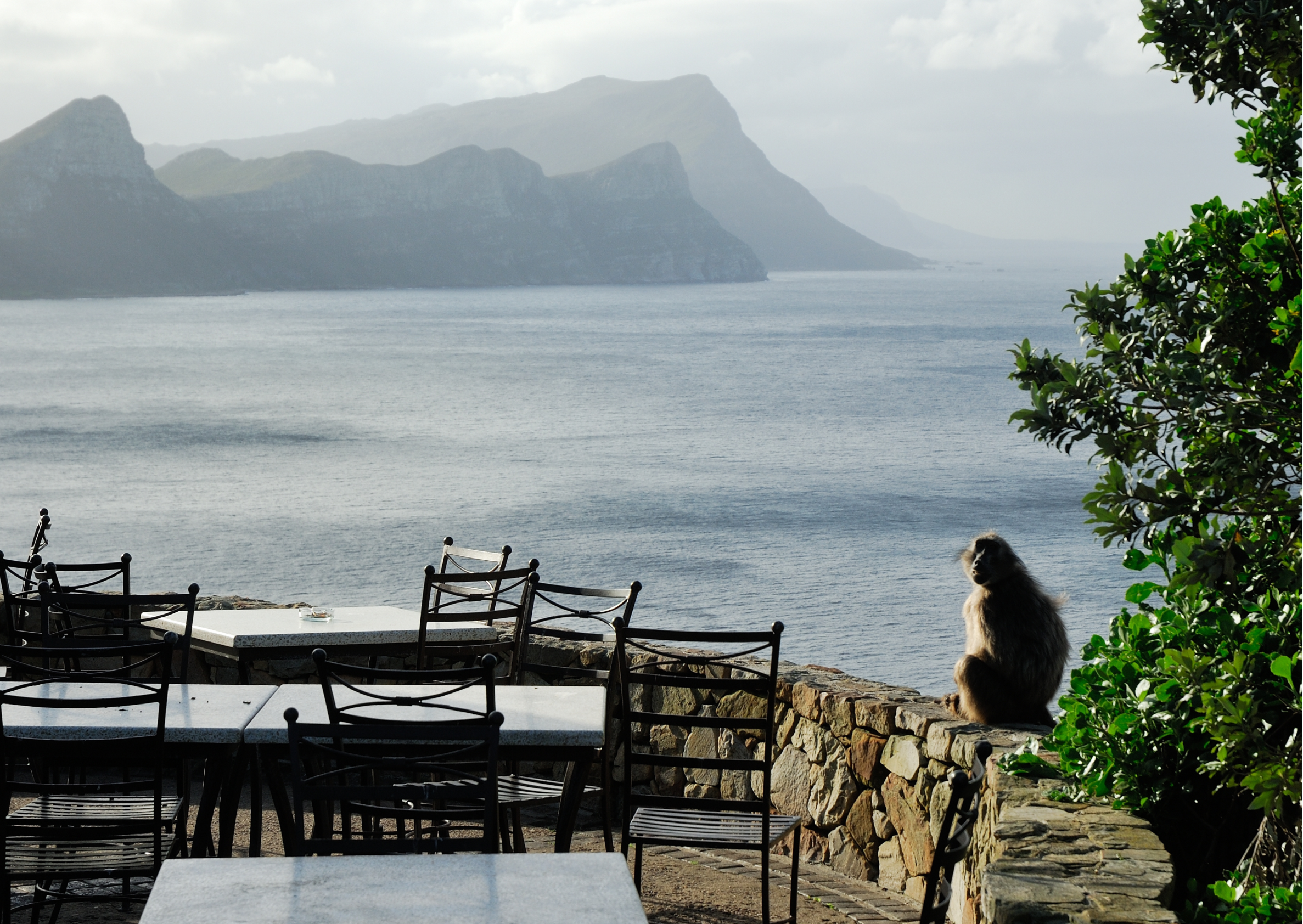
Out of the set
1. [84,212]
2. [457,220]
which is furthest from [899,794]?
[457,220]

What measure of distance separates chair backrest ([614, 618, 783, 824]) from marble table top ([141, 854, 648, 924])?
111cm

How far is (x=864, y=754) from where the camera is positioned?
5359mm

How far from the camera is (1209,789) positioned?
3881mm

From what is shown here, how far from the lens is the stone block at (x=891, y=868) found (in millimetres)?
5160

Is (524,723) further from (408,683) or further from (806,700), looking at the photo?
(806,700)

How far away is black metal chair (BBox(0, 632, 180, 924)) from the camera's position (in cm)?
381

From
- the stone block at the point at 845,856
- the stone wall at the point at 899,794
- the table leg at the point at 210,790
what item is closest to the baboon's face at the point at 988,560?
the stone wall at the point at 899,794

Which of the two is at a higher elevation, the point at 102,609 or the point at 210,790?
the point at 102,609

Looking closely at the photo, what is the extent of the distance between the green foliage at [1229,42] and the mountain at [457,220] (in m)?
165

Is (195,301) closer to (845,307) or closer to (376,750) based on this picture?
(845,307)

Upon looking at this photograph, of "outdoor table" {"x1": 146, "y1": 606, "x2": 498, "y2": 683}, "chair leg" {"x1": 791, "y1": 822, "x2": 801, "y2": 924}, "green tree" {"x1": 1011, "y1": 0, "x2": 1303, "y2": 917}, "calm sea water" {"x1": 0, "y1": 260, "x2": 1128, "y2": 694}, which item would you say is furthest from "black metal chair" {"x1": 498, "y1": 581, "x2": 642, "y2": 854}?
"calm sea water" {"x1": 0, "y1": 260, "x2": 1128, "y2": 694}

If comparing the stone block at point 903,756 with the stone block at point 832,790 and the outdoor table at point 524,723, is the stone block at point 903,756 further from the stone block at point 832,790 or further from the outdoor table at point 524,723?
the outdoor table at point 524,723

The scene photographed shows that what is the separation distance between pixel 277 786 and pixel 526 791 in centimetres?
82

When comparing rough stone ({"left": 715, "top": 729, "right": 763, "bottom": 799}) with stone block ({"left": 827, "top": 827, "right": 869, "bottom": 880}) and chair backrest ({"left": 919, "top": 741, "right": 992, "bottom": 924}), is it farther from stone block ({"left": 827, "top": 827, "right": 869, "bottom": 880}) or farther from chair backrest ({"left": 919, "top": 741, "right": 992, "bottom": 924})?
chair backrest ({"left": 919, "top": 741, "right": 992, "bottom": 924})
